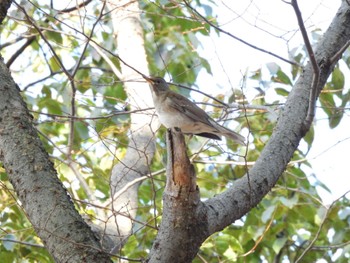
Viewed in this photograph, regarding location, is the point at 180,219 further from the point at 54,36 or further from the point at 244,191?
A: the point at 54,36

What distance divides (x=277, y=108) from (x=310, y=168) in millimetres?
1829

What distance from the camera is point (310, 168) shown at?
5504 mm

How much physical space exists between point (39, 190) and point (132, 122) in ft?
6.64

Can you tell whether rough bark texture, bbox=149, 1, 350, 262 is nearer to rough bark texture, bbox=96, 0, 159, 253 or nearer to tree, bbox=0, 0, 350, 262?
tree, bbox=0, 0, 350, 262

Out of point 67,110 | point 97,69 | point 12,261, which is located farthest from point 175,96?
point 97,69

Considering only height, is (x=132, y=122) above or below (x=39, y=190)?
above

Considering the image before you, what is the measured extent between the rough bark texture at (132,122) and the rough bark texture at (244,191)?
918 mm

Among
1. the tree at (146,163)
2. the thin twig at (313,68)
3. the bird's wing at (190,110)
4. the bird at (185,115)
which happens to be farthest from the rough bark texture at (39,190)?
the bird's wing at (190,110)

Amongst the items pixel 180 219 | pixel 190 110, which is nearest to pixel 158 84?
pixel 190 110

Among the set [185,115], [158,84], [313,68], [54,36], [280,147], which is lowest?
[280,147]

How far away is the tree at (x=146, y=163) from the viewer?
248cm

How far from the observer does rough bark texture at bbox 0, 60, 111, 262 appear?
8.09 feet

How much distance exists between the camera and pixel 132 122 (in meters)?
4.58

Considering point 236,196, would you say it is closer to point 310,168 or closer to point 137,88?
point 137,88
